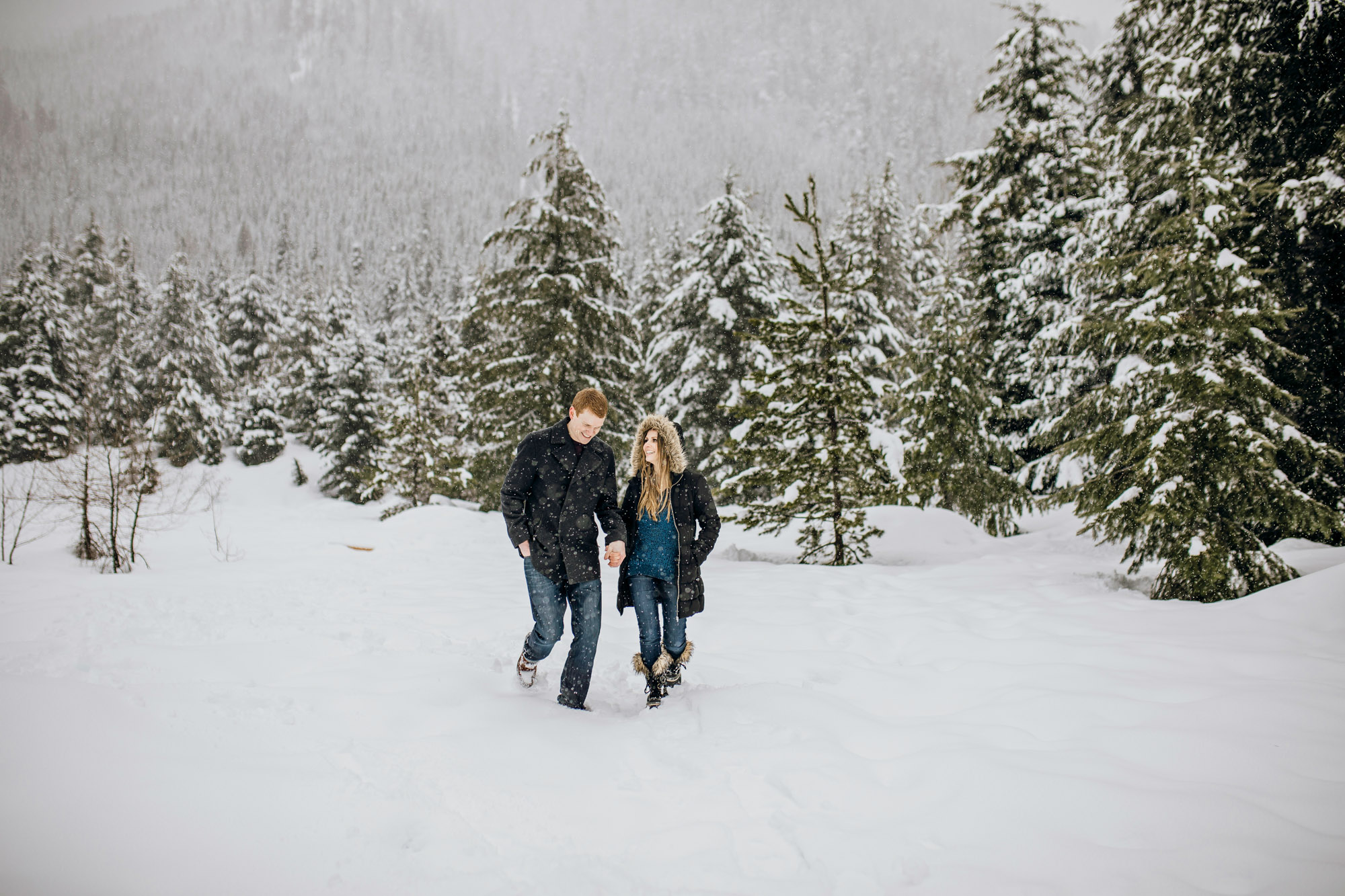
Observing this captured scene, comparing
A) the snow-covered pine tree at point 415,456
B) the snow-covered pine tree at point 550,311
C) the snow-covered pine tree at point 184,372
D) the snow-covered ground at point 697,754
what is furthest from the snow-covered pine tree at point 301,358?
the snow-covered ground at point 697,754

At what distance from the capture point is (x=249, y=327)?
4147 centimetres

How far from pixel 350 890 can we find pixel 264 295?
5053cm

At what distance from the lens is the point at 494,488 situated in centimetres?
1538

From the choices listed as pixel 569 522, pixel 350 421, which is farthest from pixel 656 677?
pixel 350 421

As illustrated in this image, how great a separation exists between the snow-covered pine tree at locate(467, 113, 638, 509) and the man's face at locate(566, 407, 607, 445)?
10019 millimetres

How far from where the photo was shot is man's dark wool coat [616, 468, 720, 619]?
4375 mm

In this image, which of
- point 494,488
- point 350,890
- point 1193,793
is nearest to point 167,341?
point 494,488

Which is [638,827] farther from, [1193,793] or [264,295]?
[264,295]

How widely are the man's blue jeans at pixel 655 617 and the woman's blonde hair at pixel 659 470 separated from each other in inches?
21.3

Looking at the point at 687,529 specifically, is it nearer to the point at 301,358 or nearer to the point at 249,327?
the point at 301,358

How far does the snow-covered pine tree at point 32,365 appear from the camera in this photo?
25.5m

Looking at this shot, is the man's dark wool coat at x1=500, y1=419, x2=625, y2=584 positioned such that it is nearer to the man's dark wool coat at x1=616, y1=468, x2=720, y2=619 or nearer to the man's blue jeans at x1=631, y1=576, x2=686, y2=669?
the man's dark wool coat at x1=616, y1=468, x2=720, y2=619

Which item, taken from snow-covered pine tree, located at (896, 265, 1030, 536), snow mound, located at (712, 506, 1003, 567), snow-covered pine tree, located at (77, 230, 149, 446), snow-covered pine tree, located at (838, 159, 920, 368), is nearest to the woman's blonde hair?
snow mound, located at (712, 506, 1003, 567)

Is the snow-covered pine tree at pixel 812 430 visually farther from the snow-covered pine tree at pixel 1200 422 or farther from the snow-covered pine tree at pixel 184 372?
the snow-covered pine tree at pixel 184 372
